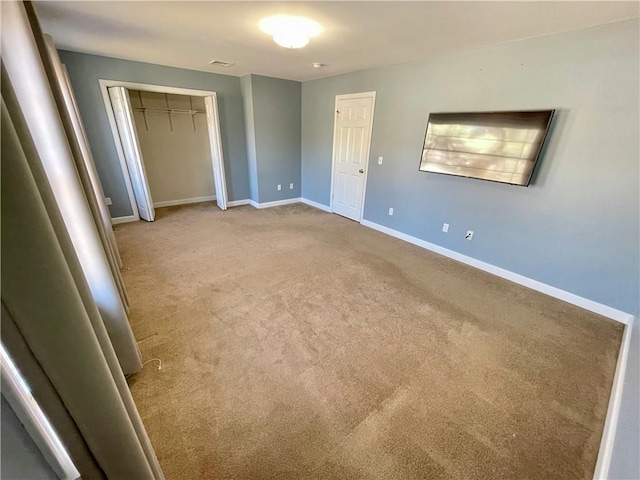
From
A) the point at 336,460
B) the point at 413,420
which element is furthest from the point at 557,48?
the point at 336,460

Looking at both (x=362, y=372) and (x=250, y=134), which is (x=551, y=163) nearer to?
(x=362, y=372)

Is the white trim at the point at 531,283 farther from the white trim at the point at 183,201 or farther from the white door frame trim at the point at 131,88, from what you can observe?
the white trim at the point at 183,201

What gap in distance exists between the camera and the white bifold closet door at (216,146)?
4.47m

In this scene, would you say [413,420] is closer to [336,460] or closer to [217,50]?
[336,460]

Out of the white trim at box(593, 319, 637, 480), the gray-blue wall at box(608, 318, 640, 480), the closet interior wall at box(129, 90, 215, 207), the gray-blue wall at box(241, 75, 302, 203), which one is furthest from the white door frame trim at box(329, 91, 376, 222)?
the gray-blue wall at box(608, 318, 640, 480)

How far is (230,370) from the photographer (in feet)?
5.75

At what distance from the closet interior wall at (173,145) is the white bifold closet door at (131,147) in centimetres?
83

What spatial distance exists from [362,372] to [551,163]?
257 cm

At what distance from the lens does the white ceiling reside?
189 centimetres

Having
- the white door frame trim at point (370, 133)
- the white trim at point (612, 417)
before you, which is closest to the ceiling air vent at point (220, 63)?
the white door frame trim at point (370, 133)

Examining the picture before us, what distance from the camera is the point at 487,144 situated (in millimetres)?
2729

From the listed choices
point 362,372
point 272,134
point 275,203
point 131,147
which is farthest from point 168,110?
point 362,372

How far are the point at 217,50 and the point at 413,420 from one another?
4.00 m

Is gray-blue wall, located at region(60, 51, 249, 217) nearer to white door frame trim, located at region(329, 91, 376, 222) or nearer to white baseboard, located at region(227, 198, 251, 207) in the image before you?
white baseboard, located at region(227, 198, 251, 207)
